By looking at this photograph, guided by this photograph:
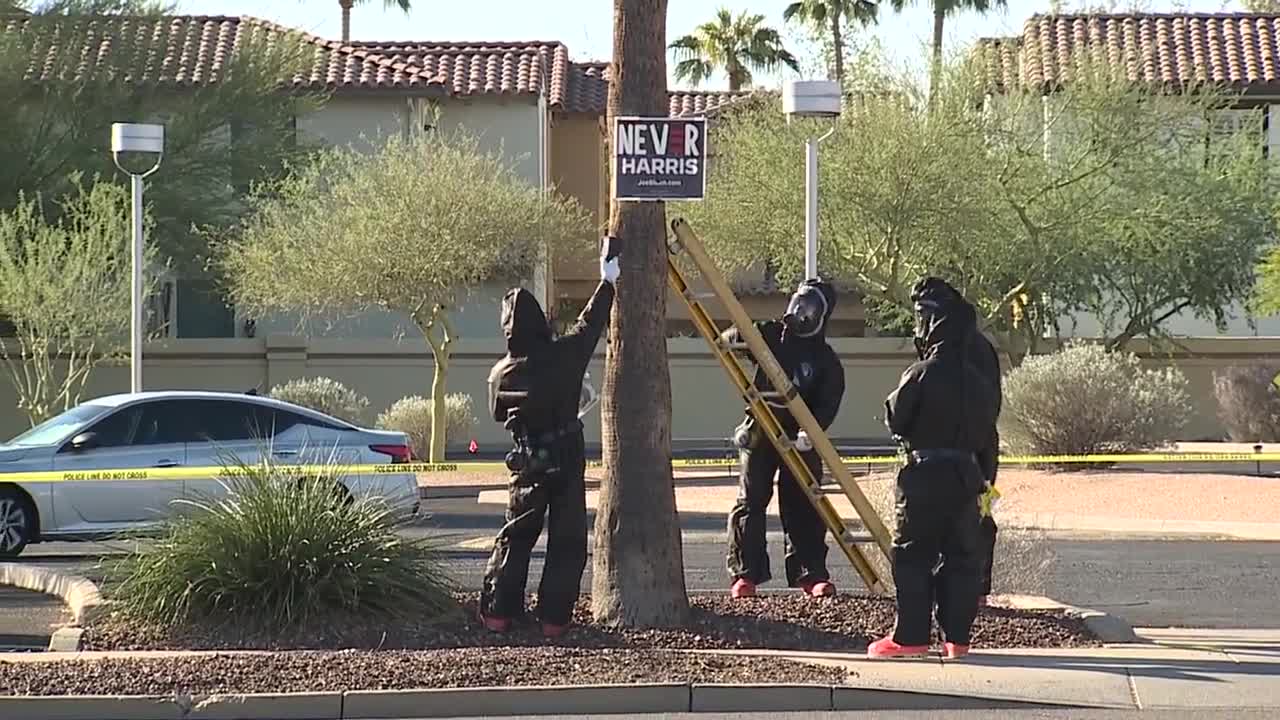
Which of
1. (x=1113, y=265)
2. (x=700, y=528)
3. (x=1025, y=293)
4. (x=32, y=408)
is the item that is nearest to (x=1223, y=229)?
(x=1113, y=265)

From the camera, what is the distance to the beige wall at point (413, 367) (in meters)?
35.9

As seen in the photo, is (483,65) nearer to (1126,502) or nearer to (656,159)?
(1126,502)

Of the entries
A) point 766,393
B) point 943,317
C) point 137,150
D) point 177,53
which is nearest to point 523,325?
point 766,393

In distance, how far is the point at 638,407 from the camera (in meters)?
11.0

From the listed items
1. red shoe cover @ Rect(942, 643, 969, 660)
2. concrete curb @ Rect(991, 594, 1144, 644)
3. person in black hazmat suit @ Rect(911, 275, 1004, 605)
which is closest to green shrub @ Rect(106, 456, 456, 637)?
red shoe cover @ Rect(942, 643, 969, 660)

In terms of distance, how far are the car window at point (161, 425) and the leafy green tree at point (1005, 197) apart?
1509 cm

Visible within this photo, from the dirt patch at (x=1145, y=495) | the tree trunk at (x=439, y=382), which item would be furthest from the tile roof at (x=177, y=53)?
the dirt patch at (x=1145, y=495)

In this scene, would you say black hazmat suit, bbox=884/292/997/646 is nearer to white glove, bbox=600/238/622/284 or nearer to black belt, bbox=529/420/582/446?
white glove, bbox=600/238/622/284

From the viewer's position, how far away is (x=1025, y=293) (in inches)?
1305

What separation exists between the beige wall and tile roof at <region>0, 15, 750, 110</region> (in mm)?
5032

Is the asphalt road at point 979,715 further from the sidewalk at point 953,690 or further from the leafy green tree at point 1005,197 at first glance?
the leafy green tree at point 1005,197

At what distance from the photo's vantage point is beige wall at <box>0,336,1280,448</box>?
35875 mm

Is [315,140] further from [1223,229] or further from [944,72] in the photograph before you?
[1223,229]

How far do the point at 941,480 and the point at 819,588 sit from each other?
2.25m
